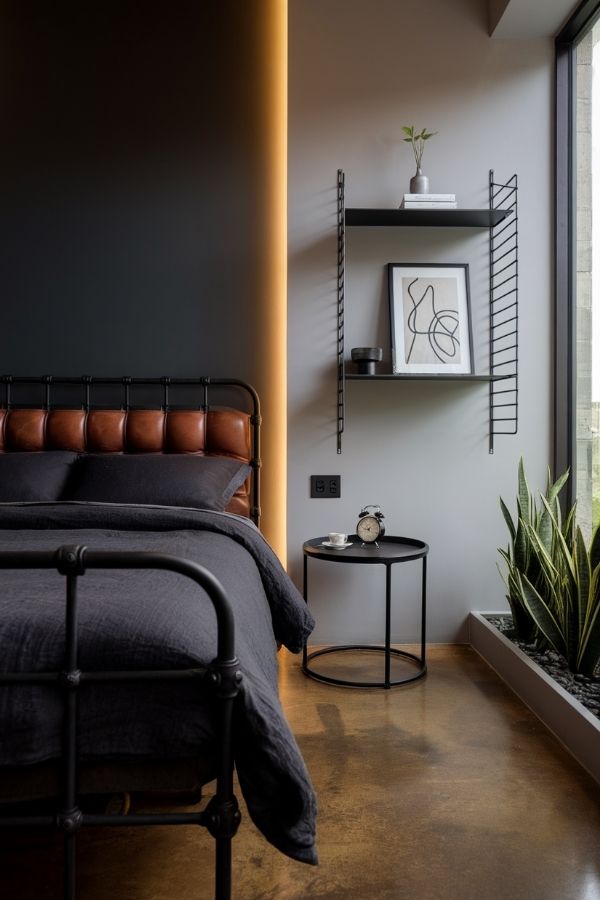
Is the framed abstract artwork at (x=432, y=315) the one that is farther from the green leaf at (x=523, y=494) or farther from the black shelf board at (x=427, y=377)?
the green leaf at (x=523, y=494)

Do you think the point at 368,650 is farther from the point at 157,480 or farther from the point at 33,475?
the point at 33,475

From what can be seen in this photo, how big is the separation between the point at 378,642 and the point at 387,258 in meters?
1.67

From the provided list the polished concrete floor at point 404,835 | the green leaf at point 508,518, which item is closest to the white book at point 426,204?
the green leaf at point 508,518

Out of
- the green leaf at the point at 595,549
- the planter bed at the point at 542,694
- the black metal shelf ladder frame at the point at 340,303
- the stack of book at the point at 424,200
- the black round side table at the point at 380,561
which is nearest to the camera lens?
the planter bed at the point at 542,694

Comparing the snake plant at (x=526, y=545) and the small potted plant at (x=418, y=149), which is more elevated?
the small potted plant at (x=418, y=149)

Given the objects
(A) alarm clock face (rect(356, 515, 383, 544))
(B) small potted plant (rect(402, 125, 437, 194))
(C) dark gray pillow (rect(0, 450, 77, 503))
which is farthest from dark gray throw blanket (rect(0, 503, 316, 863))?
(B) small potted plant (rect(402, 125, 437, 194))

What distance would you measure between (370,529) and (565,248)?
1.46m

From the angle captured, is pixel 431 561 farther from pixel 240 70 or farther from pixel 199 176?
pixel 240 70

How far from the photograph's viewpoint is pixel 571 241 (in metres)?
3.09

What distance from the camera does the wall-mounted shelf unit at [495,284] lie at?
9.87 feet

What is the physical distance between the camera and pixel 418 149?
3.12m

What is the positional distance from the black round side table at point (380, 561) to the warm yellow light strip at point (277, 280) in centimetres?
26

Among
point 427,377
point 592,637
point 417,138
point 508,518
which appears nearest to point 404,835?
point 592,637

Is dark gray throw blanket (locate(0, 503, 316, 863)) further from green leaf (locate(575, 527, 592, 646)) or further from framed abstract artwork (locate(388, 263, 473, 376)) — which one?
framed abstract artwork (locate(388, 263, 473, 376))
